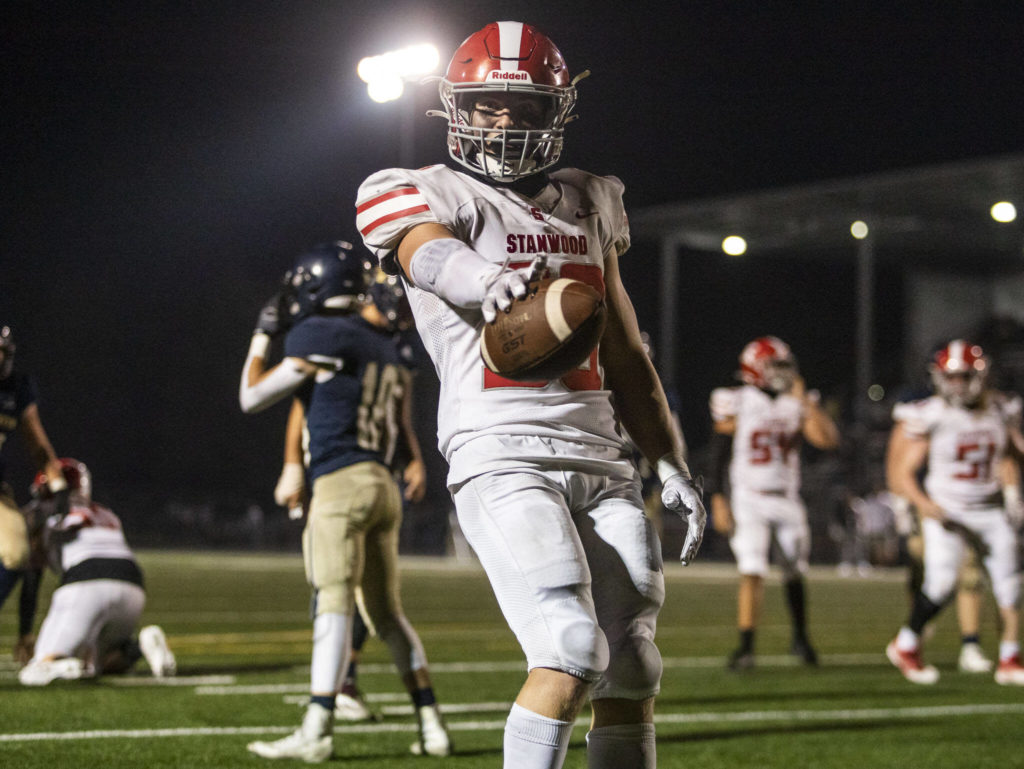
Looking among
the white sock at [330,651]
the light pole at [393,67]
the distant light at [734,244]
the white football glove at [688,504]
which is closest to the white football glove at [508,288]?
the white football glove at [688,504]

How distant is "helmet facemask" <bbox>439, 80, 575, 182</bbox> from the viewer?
10.2ft

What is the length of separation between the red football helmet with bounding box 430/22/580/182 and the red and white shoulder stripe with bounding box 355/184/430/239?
0.75ft

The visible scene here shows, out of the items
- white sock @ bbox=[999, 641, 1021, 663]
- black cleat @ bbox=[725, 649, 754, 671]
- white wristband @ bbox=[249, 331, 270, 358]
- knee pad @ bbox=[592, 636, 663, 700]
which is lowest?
black cleat @ bbox=[725, 649, 754, 671]

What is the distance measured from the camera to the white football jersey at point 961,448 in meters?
8.16

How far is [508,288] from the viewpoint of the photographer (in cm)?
254

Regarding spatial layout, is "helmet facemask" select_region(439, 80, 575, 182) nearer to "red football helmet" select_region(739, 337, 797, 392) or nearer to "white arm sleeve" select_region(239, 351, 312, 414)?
"white arm sleeve" select_region(239, 351, 312, 414)

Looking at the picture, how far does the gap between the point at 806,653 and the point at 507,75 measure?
19.5ft

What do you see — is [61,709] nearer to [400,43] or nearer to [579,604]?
[579,604]

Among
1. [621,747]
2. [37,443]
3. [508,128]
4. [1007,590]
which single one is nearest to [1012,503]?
[1007,590]

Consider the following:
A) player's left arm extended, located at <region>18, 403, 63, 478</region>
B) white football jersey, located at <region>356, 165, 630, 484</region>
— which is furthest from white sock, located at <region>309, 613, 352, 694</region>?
player's left arm extended, located at <region>18, 403, 63, 478</region>

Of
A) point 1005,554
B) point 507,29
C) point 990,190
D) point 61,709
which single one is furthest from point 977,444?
point 990,190

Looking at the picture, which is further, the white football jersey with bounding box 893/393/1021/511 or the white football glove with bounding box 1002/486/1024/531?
the white football glove with bounding box 1002/486/1024/531

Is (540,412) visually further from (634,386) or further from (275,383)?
(275,383)

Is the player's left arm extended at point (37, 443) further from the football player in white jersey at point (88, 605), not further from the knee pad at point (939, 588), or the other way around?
the knee pad at point (939, 588)
